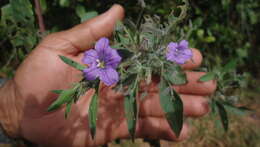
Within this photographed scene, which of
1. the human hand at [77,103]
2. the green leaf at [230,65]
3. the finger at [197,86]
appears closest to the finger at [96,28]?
the human hand at [77,103]

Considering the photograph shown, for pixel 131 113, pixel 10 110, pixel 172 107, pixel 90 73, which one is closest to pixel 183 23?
pixel 172 107

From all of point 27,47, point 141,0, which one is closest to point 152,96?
point 141,0

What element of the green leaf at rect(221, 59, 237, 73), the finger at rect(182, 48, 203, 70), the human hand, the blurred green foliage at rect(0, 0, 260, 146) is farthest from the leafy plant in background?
the green leaf at rect(221, 59, 237, 73)

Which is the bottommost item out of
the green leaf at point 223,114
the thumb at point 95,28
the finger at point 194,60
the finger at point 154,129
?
the finger at point 154,129

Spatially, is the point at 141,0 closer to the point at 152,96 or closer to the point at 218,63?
the point at 152,96

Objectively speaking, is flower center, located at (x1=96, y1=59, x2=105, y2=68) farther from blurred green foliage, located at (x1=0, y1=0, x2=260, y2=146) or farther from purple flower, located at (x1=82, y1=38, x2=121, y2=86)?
blurred green foliage, located at (x1=0, y1=0, x2=260, y2=146)

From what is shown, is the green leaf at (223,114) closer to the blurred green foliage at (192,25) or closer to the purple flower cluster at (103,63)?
the blurred green foliage at (192,25)

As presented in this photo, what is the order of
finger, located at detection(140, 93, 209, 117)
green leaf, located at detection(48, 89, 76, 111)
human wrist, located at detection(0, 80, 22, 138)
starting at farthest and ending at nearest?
1. finger, located at detection(140, 93, 209, 117)
2. human wrist, located at detection(0, 80, 22, 138)
3. green leaf, located at detection(48, 89, 76, 111)
